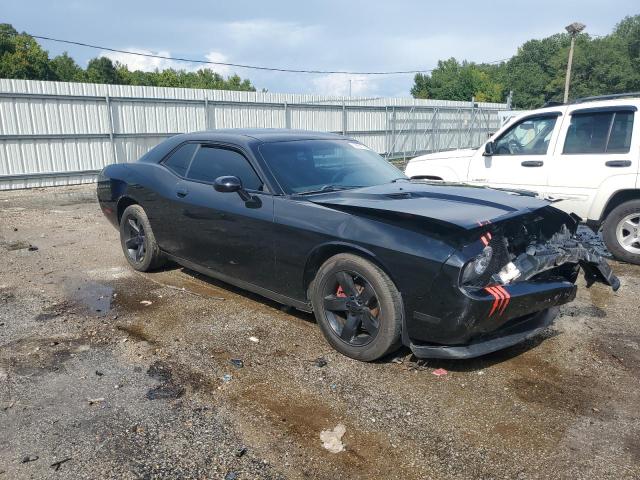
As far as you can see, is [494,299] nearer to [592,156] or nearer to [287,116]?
[592,156]

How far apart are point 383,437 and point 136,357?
1.96 m

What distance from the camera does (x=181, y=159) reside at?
5.24 m

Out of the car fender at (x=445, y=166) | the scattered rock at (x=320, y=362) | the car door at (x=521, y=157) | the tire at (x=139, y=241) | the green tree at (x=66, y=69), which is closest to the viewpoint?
the scattered rock at (x=320, y=362)

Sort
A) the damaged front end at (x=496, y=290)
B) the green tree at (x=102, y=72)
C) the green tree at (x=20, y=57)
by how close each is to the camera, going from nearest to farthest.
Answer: the damaged front end at (x=496, y=290), the green tree at (x=20, y=57), the green tree at (x=102, y=72)

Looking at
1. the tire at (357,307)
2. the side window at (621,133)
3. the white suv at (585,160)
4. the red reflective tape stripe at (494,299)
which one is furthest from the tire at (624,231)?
the tire at (357,307)

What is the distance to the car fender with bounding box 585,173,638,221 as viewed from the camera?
6.02m

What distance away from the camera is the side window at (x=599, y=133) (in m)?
6.13

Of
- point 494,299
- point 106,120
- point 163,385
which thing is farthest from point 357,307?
point 106,120

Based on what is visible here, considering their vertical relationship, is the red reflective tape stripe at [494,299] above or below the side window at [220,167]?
below

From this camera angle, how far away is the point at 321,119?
62.3 feet

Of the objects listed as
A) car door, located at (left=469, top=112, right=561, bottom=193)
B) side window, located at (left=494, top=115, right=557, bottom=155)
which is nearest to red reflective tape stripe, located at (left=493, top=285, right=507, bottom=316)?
car door, located at (left=469, top=112, right=561, bottom=193)

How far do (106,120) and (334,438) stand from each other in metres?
13.6

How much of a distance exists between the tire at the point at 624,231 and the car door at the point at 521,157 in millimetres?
865

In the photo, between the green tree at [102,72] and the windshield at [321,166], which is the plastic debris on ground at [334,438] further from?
the green tree at [102,72]
